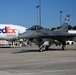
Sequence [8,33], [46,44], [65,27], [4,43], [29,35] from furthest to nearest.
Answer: [4,43] < [8,33] < [65,27] < [46,44] < [29,35]

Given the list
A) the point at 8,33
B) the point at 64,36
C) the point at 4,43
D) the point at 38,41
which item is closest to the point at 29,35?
the point at 38,41

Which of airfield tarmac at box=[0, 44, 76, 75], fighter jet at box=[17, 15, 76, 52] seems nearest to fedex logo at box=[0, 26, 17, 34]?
fighter jet at box=[17, 15, 76, 52]

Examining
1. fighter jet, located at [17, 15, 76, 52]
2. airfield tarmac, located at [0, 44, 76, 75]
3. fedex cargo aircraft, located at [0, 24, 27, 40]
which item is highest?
fedex cargo aircraft, located at [0, 24, 27, 40]

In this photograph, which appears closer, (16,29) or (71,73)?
(71,73)

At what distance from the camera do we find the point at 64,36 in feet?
99.4

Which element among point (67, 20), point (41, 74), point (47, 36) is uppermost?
point (67, 20)

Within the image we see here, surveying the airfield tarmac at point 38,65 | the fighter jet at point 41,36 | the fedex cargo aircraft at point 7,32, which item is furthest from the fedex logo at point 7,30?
the airfield tarmac at point 38,65

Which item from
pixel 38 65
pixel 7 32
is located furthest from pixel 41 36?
pixel 7 32

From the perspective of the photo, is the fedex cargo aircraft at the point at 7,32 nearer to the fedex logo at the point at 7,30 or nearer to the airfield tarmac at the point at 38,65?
the fedex logo at the point at 7,30

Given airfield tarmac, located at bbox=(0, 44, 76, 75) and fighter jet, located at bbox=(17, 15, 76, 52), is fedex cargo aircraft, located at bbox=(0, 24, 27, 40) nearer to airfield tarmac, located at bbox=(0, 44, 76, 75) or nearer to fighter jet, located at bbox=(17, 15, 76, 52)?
fighter jet, located at bbox=(17, 15, 76, 52)

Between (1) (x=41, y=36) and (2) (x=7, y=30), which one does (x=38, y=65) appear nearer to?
(1) (x=41, y=36)

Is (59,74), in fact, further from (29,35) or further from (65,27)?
(65,27)

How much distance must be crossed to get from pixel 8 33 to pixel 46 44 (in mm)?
14854

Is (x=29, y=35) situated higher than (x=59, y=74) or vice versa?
(x=29, y=35)
